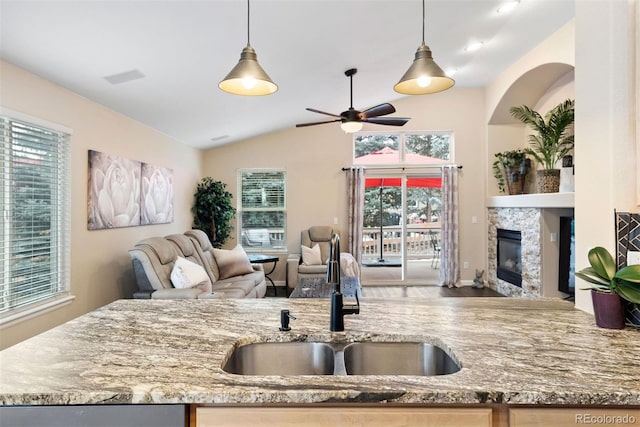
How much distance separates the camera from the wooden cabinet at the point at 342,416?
0.95 m

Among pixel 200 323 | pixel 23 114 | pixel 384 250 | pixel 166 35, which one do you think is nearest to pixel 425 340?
pixel 200 323

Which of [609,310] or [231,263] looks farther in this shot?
[231,263]

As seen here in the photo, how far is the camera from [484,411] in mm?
951

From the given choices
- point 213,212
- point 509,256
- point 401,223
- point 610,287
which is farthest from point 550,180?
point 213,212

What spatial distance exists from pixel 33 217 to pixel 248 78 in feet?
8.11

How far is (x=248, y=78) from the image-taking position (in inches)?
71.3

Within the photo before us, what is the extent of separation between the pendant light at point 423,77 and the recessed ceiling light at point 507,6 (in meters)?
2.38

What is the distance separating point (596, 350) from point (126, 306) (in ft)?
6.44

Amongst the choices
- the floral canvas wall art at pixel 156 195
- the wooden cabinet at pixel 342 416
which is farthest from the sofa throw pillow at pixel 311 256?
the wooden cabinet at pixel 342 416

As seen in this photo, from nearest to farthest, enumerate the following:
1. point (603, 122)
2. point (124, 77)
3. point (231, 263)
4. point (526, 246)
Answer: point (603, 122), point (124, 77), point (231, 263), point (526, 246)

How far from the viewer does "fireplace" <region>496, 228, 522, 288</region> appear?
5.59 metres

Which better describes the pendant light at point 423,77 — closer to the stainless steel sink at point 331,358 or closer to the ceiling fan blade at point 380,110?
the stainless steel sink at point 331,358

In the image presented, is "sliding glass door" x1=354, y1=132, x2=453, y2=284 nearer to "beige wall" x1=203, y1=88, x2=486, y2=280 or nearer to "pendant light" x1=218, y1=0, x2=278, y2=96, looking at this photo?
"beige wall" x1=203, y1=88, x2=486, y2=280

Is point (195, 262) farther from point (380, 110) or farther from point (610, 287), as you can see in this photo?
point (610, 287)
